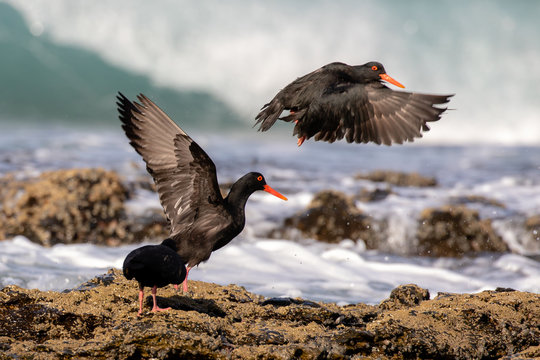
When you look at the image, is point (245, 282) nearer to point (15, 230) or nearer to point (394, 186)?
point (15, 230)

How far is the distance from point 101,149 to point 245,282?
403 inches

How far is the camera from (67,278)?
719 cm

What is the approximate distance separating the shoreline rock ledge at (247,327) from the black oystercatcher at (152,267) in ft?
0.66

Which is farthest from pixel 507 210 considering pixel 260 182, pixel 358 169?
pixel 260 182

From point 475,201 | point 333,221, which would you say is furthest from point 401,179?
point 333,221

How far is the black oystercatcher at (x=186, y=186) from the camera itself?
17.4ft

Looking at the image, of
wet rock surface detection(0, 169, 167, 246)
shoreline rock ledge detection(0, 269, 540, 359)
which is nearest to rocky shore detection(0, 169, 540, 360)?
shoreline rock ledge detection(0, 269, 540, 359)

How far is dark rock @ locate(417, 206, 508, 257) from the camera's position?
10234 mm

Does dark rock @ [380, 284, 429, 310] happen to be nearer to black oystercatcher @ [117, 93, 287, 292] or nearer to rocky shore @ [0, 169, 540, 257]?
black oystercatcher @ [117, 93, 287, 292]

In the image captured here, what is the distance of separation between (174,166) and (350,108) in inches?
72.4

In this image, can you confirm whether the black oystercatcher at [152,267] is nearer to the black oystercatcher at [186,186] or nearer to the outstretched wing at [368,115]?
the black oystercatcher at [186,186]

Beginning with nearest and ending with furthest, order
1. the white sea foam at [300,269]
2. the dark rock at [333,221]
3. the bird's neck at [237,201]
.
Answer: the bird's neck at [237,201] → the white sea foam at [300,269] → the dark rock at [333,221]

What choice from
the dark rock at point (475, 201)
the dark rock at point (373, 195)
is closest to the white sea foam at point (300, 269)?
the dark rock at point (373, 195)

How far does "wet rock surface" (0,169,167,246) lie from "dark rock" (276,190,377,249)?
2.23 meters
